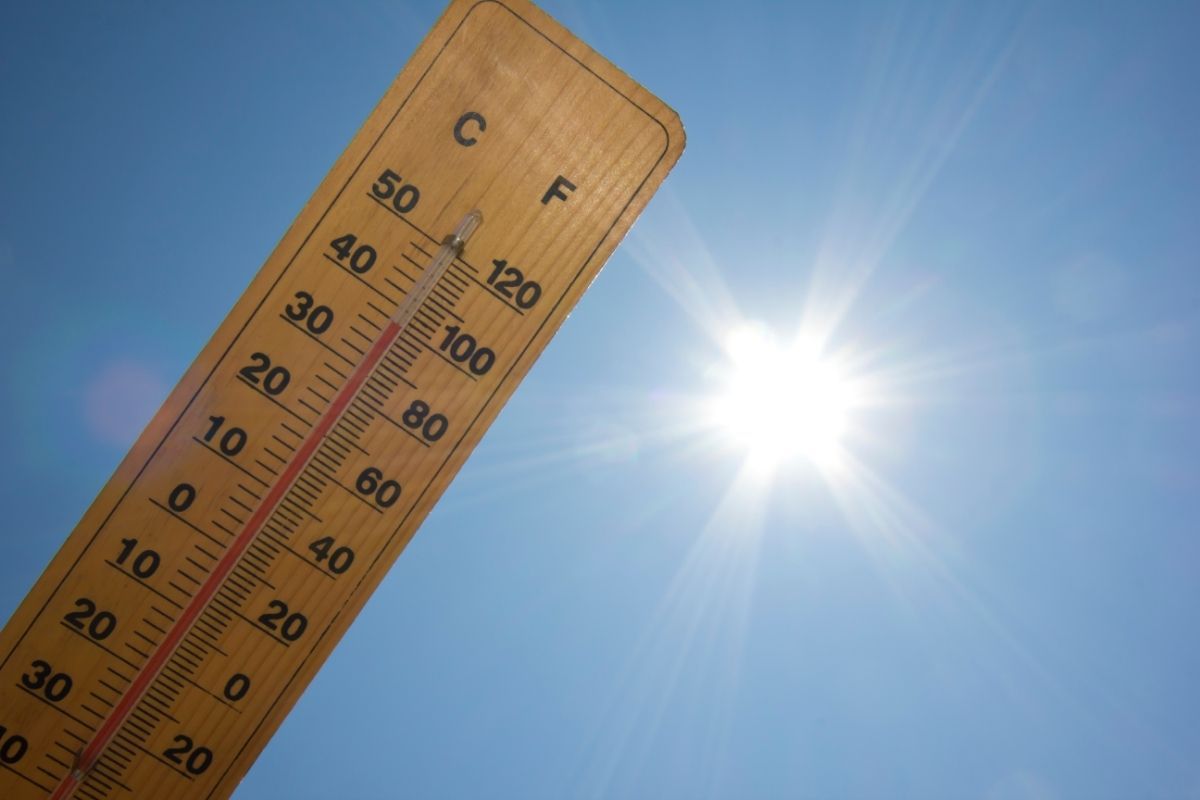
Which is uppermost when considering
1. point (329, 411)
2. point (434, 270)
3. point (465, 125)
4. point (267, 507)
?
point (465, 125)

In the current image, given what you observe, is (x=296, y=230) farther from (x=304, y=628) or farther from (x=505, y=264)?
(x=304, y=628)

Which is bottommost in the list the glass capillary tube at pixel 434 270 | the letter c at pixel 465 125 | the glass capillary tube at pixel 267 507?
the glass capillary tube at pixel 267 507

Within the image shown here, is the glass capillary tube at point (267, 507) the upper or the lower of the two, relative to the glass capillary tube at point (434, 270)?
lower

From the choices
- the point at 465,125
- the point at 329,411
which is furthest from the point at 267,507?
the point at 465,125

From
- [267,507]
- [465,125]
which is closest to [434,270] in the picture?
[465,125]

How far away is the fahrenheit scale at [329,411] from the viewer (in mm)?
2400

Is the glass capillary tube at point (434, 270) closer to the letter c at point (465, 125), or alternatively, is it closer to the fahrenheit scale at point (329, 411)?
the fahrenheit scale at point (329, 411)

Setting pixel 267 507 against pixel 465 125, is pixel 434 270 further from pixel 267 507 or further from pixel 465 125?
pixel 267 507

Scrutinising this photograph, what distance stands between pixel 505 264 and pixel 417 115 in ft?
1.63

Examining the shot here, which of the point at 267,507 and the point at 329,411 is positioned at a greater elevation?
the point at 329,411

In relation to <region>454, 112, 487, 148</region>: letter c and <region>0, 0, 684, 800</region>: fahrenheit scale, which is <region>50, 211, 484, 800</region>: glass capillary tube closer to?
<region>0, 0, 684, 800</region>: fahrenheit scale

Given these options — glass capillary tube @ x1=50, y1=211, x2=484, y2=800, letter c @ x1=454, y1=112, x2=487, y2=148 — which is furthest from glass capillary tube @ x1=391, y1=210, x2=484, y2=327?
letter c @ x1=454, y1=112, x2=487, y2=148

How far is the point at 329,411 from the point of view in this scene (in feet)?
7.96

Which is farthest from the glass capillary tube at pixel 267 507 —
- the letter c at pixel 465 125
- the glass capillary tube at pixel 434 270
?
the letter c at pixel 465 125
